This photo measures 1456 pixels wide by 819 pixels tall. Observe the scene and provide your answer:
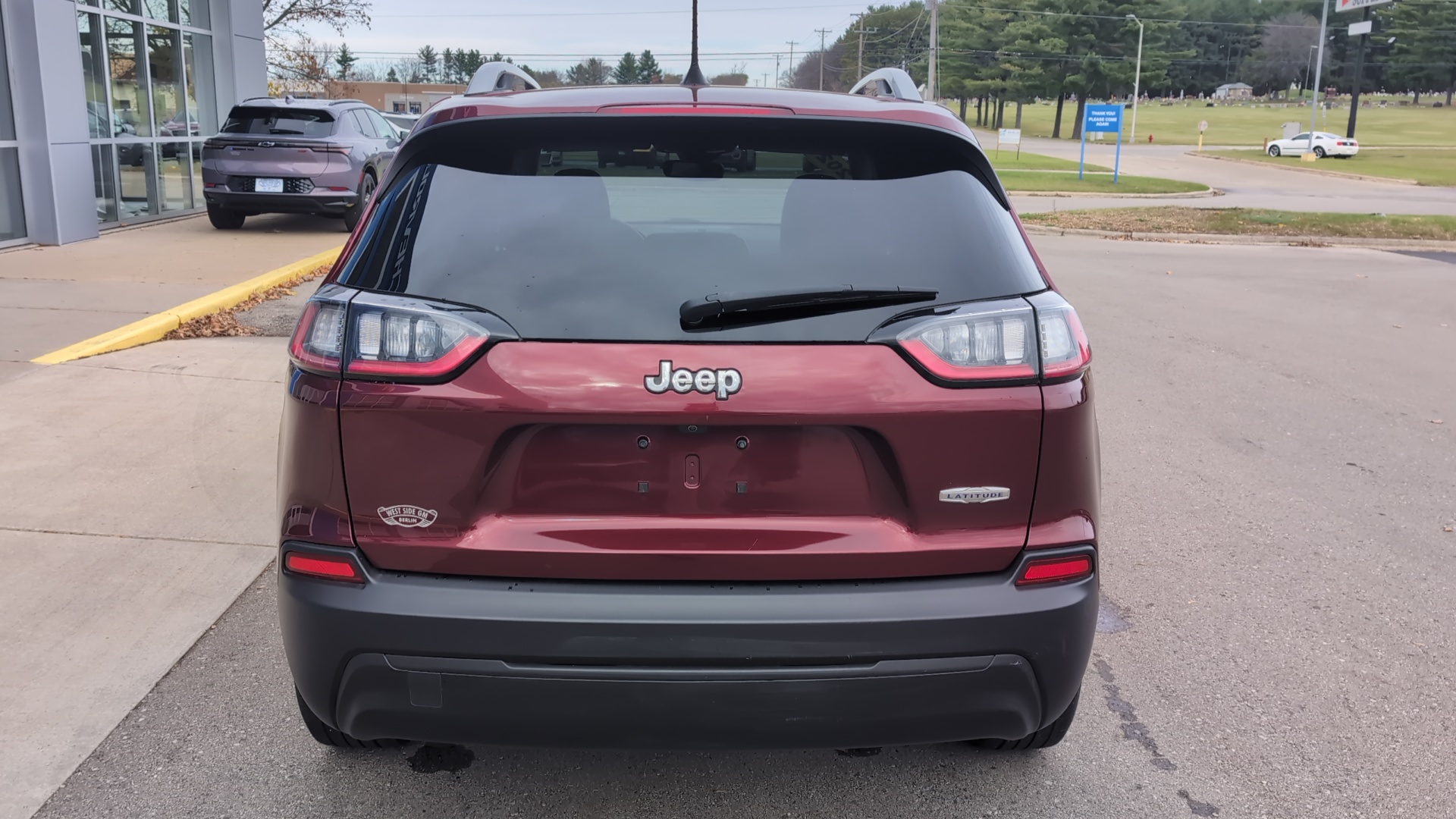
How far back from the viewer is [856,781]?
301 cm

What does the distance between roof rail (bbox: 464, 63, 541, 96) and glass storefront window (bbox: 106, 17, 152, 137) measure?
42.4 feet

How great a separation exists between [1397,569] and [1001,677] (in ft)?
10.4

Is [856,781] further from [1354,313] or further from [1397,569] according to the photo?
[1354,313]

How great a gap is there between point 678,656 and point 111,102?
1485 centimetres

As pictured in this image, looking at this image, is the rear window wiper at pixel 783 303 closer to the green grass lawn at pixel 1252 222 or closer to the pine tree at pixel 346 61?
the green grass lawn at pixel 1252 222

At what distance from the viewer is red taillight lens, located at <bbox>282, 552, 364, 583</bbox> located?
2320 millimetres

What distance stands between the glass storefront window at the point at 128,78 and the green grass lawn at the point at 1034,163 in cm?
2734

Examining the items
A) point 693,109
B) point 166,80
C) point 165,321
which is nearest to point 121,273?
point 165,321

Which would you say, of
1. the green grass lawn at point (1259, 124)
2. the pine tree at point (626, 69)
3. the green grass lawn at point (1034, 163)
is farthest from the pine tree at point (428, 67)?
the green grass lawn at point (1034, 163)

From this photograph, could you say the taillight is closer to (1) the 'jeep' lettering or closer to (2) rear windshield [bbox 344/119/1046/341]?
(2) rear windshield [bbox 344/119/1046/341]

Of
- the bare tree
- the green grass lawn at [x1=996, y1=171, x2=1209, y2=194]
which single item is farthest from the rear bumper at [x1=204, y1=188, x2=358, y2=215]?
the bare tree

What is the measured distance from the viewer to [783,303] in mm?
2309

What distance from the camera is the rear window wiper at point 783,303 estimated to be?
228 cm

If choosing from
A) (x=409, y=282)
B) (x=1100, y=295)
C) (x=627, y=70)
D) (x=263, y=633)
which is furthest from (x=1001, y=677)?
(x=627, y=70)
